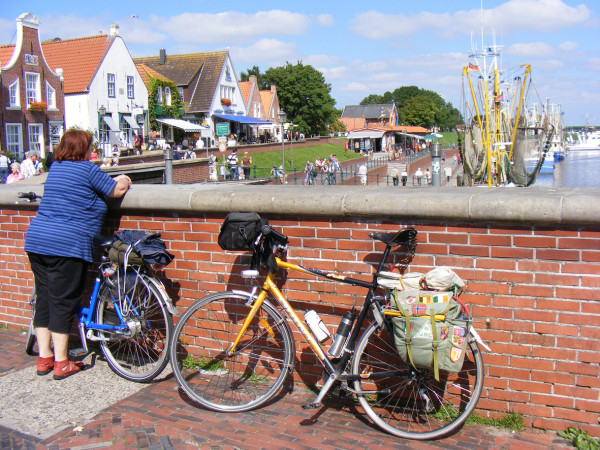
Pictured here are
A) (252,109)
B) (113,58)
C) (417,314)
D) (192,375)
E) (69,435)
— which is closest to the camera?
(417,314)

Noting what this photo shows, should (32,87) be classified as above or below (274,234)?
above

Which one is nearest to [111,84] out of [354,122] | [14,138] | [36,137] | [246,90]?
[36,137]

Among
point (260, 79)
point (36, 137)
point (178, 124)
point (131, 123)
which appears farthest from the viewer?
point (260, 79)

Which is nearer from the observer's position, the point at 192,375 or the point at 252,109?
the point at 192,375

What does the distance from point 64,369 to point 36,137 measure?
34.4 meters

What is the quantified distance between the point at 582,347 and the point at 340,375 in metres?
1.45

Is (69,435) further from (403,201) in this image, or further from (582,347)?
(582,347)

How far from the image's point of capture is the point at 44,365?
4.60m

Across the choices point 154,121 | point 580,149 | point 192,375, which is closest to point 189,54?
point 154,121

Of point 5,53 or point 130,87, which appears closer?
point 5,53

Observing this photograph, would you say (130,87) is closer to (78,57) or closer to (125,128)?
(125,128)

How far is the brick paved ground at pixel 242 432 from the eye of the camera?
3506mm

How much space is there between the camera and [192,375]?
4.50 metres

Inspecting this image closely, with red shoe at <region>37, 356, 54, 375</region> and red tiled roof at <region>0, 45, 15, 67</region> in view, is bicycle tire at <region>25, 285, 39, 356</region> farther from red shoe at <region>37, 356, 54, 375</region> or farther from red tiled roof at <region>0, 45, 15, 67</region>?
red tiled roof at <region>0, 45, 15, 67</region>
